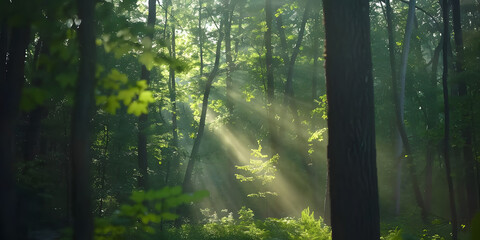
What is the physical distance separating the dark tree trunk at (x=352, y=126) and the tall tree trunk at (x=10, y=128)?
314 centimetres

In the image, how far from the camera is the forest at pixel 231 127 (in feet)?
8.66

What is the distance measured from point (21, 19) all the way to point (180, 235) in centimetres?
1035

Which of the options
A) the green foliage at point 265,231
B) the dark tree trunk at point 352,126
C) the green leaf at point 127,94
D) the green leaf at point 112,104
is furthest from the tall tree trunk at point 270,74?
the green leaf at point 127,94

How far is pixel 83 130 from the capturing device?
98.7 inches

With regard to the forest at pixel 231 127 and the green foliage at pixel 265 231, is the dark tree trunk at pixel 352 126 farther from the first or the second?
the green foliage at pixel 265 231

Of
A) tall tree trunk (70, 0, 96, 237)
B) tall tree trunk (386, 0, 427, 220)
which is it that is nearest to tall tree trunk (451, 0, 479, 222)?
tall tree trunk (386, 0, 427, 220)

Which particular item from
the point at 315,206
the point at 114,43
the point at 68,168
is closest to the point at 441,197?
the point at 315,206

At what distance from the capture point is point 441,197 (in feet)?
89.0

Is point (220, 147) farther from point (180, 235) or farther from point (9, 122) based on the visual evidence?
point (9, 122)

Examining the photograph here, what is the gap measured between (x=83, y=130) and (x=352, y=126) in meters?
2.99

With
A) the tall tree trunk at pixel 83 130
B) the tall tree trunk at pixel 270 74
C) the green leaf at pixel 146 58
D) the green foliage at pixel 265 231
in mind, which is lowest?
the green foliage at pixel 265 231

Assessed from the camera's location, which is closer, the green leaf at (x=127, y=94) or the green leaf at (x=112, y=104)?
the green leaf at (x=127, y=94)

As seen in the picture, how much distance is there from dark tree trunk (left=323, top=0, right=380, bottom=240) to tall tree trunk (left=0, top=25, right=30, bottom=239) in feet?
10.3

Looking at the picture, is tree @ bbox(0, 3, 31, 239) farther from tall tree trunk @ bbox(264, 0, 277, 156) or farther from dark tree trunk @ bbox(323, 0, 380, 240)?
tall tree trunk @ bbox(264, 0, 277, 156)
